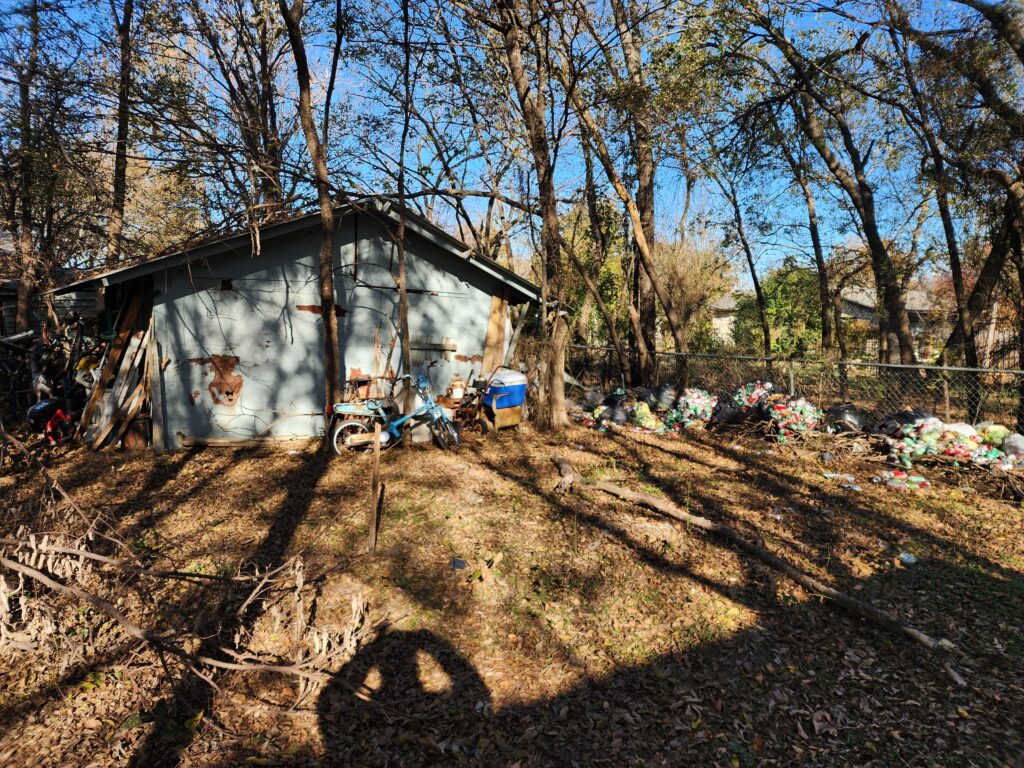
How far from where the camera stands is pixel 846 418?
8.13 metres

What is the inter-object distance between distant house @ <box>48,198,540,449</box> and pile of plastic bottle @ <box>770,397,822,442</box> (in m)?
4.75

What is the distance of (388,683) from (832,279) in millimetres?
19847

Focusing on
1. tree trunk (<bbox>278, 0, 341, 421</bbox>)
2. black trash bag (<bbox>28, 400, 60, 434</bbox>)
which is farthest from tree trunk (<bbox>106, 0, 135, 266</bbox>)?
tree trunk (<bbox>278, 0, 341, 421</bbox>)

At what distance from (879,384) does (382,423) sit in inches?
322

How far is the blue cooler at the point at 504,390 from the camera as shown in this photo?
8828mm

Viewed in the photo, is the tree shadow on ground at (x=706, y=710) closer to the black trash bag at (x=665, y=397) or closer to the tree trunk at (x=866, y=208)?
the black trash bag at (x=665, y=397)

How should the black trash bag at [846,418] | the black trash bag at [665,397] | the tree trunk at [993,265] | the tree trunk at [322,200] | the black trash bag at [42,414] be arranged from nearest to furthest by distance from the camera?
the tree trunk at [322,200], the black trash bag at [846,418], the black trash bag at [42,414], the tree trunk at [993,265], the black trash bag at [665,397]

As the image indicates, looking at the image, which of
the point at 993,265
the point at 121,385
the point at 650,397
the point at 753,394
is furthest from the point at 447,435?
the point at 993,265

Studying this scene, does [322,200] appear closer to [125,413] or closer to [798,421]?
[125,413]

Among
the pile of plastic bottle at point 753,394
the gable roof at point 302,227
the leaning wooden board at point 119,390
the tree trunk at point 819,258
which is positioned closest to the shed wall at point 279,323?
the gable roof at point 302,227

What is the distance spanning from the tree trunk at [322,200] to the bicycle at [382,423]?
347 millimetres

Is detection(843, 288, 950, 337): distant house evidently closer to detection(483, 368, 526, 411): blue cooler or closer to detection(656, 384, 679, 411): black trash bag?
detection(656, 384, 679, 411): black trash bag

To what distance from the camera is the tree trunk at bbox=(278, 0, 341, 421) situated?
734 cm

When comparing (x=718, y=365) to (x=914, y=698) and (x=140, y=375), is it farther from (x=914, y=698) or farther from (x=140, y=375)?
(x=140, y=375)
